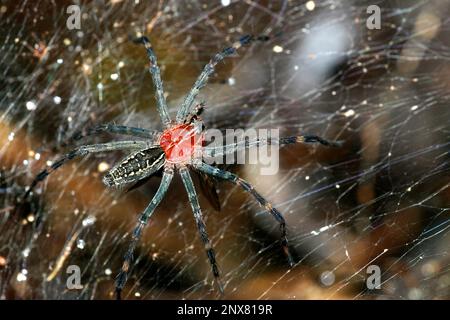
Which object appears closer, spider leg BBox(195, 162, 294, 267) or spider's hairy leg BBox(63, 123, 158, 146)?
spider leg BBox(195, 162, 294, 267)

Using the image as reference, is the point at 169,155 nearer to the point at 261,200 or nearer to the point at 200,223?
the point at 200,223

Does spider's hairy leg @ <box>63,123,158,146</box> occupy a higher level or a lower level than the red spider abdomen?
higher

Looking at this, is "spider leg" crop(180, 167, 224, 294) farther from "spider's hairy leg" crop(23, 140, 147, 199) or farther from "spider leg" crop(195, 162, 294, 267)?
"spider's hairy leg" crop(23, 140, 147, 199)

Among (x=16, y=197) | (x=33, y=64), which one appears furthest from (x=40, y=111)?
(x=16, y=197)

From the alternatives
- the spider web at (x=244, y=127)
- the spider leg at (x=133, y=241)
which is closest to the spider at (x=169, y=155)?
the spider leg at (x=133, y=241)

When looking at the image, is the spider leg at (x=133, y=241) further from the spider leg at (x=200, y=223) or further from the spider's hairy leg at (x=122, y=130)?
the spider's hairy leg at (x=122, y=130)

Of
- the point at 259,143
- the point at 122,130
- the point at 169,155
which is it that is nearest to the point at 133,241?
the point at 169,155

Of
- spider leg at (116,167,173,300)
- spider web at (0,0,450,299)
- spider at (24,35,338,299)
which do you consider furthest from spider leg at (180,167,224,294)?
spider web at (0,0,450,299)

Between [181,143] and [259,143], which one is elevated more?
[181,143]
